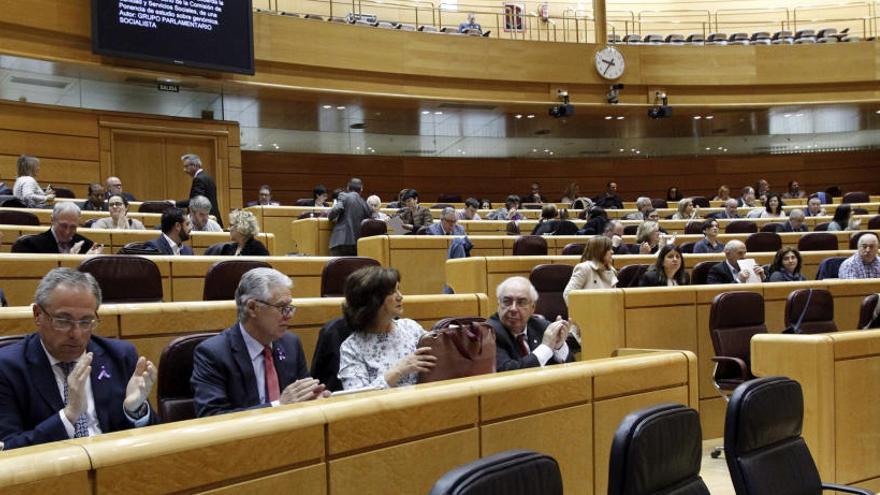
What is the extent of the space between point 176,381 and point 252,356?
27 cm

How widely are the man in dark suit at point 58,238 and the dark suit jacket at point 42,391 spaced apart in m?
3.07

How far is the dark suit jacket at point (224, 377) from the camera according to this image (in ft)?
9.33

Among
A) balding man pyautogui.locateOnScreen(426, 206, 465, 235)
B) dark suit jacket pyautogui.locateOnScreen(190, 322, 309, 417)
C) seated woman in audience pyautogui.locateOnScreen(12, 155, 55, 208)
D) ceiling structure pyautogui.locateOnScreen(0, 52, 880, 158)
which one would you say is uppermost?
ceiling structure pyautogui.locateOnScreen(0, 52, 880, 158)

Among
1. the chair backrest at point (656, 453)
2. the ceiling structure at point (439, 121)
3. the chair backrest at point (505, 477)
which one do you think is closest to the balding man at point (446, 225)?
the ceiling structure at point (439, 121)

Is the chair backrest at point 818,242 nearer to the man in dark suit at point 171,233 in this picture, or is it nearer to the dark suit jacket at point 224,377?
the man in dark suit at point 171,233

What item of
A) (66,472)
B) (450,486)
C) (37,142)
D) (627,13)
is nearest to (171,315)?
(66,472)

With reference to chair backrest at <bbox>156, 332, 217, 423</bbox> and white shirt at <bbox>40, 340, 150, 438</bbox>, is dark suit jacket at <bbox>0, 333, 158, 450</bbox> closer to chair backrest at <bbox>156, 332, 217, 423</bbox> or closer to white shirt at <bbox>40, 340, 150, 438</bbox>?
white shirt at <bbox>40, 340, 150, 438</bbox>

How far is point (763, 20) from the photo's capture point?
1955 cm

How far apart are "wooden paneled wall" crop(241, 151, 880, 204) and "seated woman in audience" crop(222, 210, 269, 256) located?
39.7ft

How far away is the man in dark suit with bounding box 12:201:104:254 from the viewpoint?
547 centimetres

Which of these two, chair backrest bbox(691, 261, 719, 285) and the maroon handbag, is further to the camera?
chair backrest bbox(691, 261, 719, 285)

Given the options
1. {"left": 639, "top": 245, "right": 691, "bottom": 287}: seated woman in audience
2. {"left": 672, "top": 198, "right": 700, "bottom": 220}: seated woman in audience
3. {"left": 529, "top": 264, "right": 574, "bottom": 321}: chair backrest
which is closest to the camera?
{"left": 639, "top": 245, "right": 691, "bottom": 287}: seated woman in audience

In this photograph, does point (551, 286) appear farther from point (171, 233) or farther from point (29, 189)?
point (29, 189)

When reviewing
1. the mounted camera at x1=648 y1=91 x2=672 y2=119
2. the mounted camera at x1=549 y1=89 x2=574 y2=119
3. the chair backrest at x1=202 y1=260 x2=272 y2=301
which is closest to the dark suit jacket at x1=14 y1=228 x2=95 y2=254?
the chair backrest at x1=202 y1=260 x2=272 y2=301
